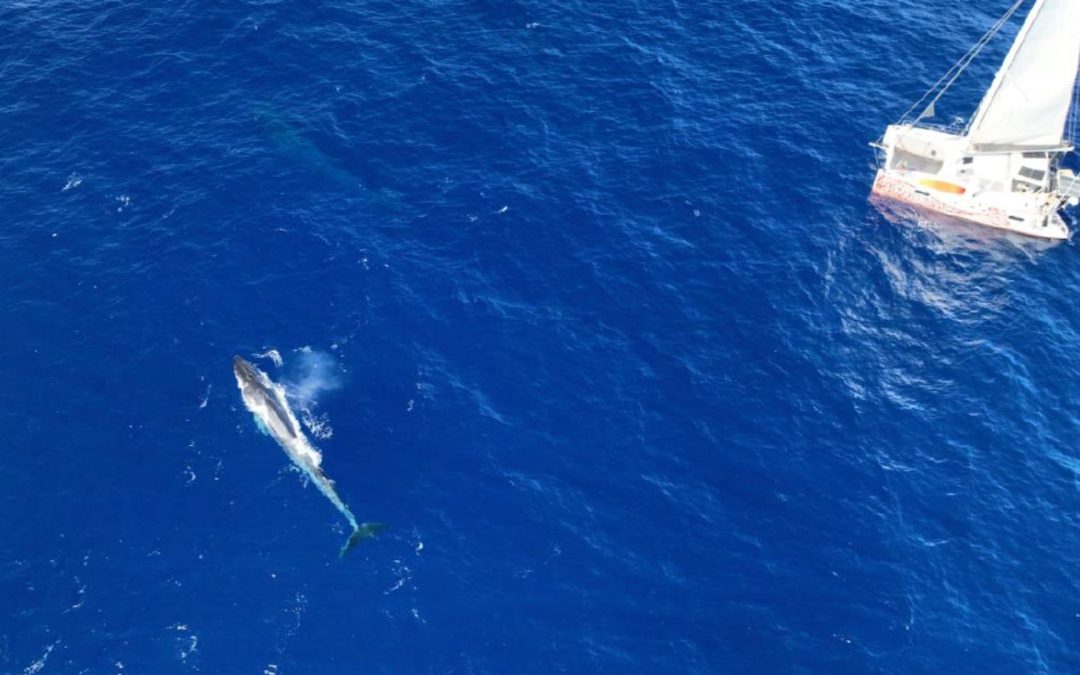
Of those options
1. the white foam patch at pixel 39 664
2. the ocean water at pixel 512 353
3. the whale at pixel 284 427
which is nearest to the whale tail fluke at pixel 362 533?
the whale at pixel 284 427

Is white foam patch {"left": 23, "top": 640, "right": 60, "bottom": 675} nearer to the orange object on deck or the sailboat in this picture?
the sailboat

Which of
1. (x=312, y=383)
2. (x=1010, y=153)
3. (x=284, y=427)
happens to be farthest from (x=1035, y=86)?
(x=284, y=427)

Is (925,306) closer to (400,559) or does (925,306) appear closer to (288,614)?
(400,559)

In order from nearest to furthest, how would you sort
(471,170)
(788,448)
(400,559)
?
(400,559), (788,448), (471,170)

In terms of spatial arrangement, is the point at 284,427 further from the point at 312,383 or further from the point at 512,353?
the point at 512,353

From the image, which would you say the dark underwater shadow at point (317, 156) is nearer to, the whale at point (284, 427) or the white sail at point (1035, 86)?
the whale at point (284, 427)

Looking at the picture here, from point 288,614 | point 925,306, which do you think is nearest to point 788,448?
point 925,306
